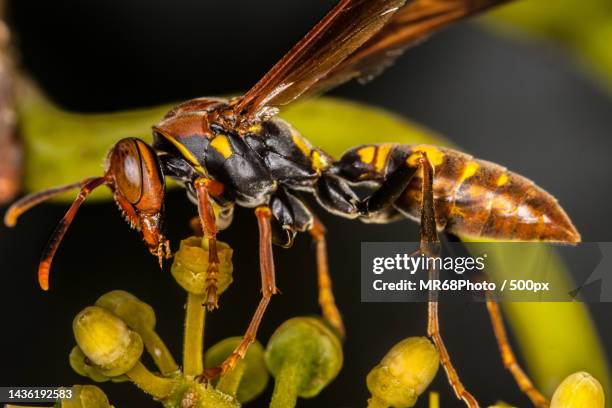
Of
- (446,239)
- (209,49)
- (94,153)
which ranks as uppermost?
(209,49)

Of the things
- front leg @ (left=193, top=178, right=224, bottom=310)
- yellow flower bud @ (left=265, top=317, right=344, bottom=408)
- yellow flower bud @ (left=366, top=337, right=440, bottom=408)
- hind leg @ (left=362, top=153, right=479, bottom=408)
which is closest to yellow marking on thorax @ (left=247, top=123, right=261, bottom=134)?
front leg @ (left=193, top=178, right=224, bottom=310)

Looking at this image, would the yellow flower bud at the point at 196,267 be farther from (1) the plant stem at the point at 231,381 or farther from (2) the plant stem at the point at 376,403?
(2) the plant stem at the point at 376,403

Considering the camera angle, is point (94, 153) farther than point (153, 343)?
Yes

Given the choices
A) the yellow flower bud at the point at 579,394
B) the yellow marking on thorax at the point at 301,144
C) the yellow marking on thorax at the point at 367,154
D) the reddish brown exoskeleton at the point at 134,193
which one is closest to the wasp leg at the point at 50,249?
the reddish brown exoskeleton at the point at 134,193

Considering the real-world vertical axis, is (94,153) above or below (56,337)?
above

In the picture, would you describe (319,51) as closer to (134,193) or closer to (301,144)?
(301,144)

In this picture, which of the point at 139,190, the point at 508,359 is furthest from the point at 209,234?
the point at 508,359

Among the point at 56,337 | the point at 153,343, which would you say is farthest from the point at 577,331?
the point at 56,337

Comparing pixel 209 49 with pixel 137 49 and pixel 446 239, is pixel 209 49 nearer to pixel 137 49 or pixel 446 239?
pixel 137 49
